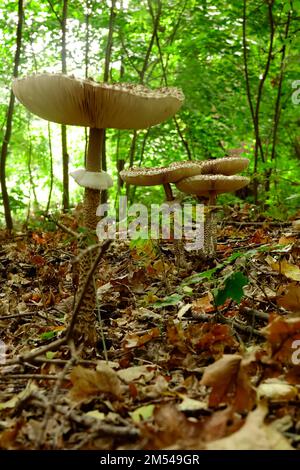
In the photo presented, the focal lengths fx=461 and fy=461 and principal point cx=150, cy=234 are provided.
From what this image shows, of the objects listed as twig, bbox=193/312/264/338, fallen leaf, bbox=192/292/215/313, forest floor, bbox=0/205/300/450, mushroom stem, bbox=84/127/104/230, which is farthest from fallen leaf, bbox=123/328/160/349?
mushroom stem, bbox=84/127/104/230

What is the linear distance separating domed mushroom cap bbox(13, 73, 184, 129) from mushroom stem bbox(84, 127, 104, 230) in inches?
3.5

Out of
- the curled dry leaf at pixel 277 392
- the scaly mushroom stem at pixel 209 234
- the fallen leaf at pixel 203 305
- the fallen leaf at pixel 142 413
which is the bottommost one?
the fallen leaf at pixel 142 413

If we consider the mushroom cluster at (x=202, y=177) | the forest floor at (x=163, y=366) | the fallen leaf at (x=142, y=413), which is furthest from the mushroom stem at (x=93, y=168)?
the fallen leaf at (x=142, y=413)

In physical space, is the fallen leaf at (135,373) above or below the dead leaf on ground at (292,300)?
below

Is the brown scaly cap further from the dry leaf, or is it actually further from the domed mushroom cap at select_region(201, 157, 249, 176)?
the dry leaf

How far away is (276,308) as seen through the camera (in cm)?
289

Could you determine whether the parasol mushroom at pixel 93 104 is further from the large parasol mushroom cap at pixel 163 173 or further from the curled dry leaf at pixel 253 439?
the curled dry leaf at pixel 253 439

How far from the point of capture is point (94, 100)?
2.53 m

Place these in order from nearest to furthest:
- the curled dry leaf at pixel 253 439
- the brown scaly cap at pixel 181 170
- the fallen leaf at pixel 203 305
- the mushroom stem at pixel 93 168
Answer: the curled dry leaf at pixel 253 439, the mushroom stem at pixel 93 168, the fallen leaf at pixel 203 305, the brown scaly cap at pixel 181 170

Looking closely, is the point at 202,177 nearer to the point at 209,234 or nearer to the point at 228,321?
the point at 209,234

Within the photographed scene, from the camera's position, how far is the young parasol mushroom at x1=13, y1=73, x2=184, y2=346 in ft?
8.02

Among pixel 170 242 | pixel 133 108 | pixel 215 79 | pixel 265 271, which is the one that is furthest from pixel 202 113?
pixel 133 108

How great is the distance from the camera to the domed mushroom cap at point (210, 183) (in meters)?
4.10

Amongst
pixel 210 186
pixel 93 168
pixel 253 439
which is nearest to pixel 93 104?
pixel 93 168
